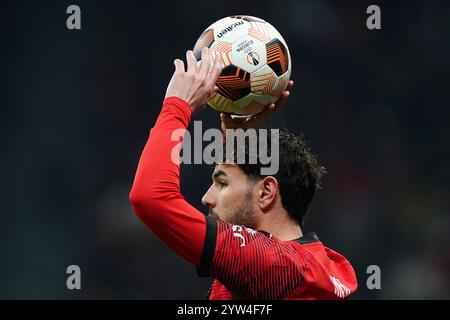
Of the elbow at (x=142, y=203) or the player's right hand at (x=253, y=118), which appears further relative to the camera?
the player's right hand at (x=253, y=118)

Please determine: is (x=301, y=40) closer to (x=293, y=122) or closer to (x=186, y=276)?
(x=293, y=122)

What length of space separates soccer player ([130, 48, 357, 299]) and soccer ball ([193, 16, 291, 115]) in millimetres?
150

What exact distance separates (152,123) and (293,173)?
5.24m

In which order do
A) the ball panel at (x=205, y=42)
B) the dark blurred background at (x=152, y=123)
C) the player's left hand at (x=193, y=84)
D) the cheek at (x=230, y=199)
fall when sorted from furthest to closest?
the dark blurred background at (x=152, y=123) < the ball panel at (x=205, y=42) < the cheek at (x=230, y=199) < the player's left hand at (x=193, y=84)

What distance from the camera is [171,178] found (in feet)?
9.51

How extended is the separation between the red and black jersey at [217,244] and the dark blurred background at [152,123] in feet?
16.3

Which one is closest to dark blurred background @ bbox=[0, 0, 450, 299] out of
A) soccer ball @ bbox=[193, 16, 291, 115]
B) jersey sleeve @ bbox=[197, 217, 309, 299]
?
soccer ball @ bbox=[193, 16, 291, 115]

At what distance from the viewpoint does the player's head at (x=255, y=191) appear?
3566 mm

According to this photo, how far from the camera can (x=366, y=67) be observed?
8852 millimetres

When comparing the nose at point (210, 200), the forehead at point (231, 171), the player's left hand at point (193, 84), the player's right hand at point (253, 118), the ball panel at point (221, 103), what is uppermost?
the player's left hand at point (193, 84)

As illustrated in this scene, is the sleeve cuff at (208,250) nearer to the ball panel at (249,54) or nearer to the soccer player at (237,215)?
the soccer player at (237,215)

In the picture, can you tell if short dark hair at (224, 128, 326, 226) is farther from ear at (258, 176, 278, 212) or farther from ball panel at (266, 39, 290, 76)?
ball panel at (266, 39, 290, 76)

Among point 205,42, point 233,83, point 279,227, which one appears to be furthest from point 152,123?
point 279,227

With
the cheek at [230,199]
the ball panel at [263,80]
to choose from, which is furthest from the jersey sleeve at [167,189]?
the ball panel at [263,80]
